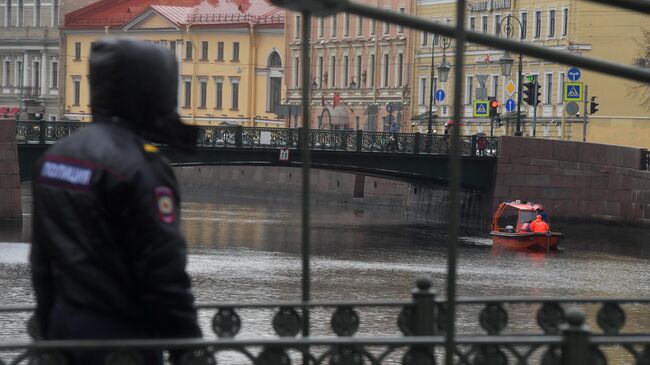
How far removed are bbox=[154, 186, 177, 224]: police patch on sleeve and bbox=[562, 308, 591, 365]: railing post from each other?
52.9 inches

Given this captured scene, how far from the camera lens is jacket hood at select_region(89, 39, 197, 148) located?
13.3ft

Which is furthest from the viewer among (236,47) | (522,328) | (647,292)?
(236,47)

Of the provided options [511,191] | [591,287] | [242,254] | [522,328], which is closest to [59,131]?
[242,254]

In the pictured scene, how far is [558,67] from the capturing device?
53.1m

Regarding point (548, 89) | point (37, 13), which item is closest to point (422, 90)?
point (548, 89)

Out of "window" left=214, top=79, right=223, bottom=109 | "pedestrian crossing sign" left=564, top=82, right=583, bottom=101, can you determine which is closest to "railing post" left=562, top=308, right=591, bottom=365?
"pedestrian crossing sign" left=564, top=82, right=583, bottom=101

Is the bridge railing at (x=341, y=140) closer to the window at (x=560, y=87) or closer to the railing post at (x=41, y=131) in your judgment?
the railing post at (x=41, y=131)

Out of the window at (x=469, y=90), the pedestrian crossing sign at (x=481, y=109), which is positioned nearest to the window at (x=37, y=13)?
the window at (x=469, y=90)

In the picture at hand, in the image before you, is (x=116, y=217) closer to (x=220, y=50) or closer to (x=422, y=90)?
(x=422, y=90)

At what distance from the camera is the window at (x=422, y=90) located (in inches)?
2359

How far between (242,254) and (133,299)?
1079 inches

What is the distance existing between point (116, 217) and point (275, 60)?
67.9 m

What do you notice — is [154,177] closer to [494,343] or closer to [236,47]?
[494,343]

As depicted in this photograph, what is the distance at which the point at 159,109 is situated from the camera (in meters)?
4.12
